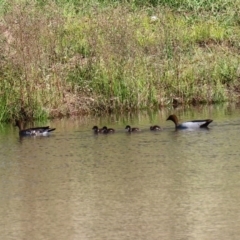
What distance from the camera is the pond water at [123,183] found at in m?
12.7

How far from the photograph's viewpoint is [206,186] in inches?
580

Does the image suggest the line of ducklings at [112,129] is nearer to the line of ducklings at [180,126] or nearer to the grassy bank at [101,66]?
the line of ducklings at [180,126]

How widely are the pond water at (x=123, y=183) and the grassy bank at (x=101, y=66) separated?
1.77 metres

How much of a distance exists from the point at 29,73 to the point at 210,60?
4.82 metres

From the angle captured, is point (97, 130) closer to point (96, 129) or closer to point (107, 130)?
point (96, 129)

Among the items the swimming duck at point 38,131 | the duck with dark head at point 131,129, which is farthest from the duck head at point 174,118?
the swimming duck at point 38,131

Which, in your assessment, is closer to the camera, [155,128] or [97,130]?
[155,128]

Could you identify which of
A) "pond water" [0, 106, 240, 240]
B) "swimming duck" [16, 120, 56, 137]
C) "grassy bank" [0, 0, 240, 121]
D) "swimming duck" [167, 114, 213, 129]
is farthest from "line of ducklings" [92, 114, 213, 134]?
"grassy bank" [0, 0, 240, 121]

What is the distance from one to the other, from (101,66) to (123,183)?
9353 mm

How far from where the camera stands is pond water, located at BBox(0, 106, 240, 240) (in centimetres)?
1273

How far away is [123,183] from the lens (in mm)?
15445

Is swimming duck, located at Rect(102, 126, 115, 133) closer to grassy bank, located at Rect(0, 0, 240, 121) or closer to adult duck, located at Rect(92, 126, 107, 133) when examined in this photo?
adult duck, located at Rect(92, 126, 107, 133)

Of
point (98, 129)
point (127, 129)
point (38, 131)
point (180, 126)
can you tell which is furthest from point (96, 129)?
point (180, 126)

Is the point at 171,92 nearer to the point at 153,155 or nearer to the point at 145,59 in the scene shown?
the point at 145,59
